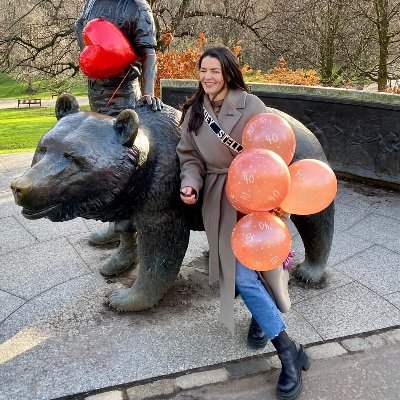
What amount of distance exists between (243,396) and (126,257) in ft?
5.77

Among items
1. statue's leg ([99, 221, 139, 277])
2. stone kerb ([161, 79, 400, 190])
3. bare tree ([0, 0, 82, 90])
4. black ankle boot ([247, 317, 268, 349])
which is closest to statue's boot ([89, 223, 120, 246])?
statue's leg ([99, 221, 139, 277])

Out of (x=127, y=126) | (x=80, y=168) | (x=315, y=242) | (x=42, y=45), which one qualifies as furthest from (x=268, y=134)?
(x=42, y=45)

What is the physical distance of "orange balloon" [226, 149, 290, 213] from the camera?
2439 millimetres

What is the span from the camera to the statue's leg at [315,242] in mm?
3715

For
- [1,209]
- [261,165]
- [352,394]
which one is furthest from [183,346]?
[1,209]

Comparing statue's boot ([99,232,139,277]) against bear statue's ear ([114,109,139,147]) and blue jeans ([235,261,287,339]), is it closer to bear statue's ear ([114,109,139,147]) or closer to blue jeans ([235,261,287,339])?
bear statue's ear ([114,109,139,147])

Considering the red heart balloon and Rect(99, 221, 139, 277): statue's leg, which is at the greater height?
the red heart balloon

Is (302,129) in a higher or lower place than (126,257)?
higher

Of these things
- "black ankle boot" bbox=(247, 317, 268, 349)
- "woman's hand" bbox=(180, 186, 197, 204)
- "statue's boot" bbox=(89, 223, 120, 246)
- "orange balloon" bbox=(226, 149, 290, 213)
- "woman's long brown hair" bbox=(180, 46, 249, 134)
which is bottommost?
"statue's boot" bbox=(89, 223, 120, 246)

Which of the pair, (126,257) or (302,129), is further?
(126,257)

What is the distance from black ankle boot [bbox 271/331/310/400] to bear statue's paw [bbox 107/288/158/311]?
108 cm

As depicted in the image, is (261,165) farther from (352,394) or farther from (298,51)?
(298,51)

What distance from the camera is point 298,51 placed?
14391 millimetres

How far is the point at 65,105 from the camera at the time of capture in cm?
309
